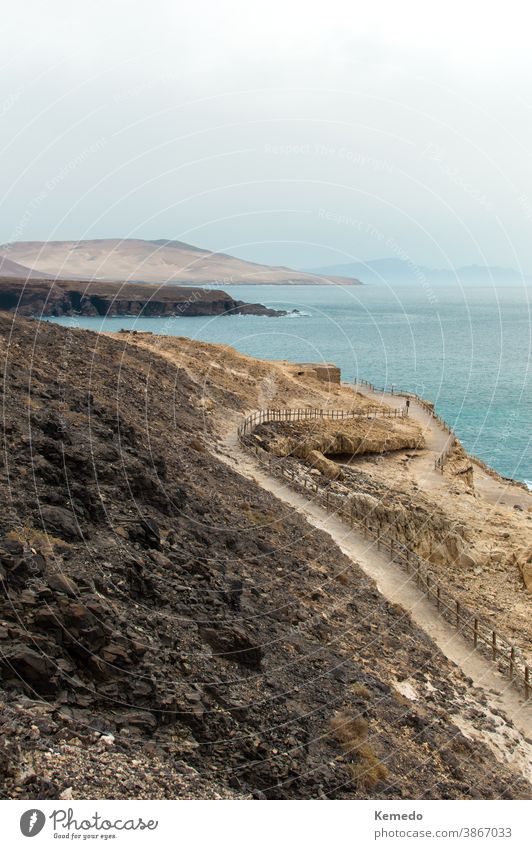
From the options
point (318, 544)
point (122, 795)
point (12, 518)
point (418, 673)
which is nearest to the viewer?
point (122, 795)

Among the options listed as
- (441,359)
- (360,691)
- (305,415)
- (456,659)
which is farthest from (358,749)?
(441,359)

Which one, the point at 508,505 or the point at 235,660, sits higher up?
the point at 235,660

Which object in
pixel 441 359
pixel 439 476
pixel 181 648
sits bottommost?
pixel 439 476

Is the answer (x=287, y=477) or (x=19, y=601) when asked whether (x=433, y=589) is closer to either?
(x=287, y=477)

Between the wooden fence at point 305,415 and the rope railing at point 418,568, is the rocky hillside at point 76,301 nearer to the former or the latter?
the wooden fence at point 305,415

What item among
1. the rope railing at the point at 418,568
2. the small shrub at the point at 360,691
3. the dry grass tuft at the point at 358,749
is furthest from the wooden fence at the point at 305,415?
the dry grass tuft at the point at 358,749

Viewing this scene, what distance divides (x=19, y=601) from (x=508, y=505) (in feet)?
123

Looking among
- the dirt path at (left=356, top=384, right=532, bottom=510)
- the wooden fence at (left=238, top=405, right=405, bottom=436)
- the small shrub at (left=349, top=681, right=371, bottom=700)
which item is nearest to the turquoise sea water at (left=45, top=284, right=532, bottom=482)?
the dirt path at (left=356, top=384, right=532, bottom=510)

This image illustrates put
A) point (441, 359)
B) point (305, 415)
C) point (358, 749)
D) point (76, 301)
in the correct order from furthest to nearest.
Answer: point (76, 301)
point (441, 359)
point (305, 415)
point (358, 749)

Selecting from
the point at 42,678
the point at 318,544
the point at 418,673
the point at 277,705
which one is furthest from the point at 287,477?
the point at 42,678

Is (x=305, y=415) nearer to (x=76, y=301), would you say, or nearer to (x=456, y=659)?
(x=456, y=659)

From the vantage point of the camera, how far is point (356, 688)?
17891mm
